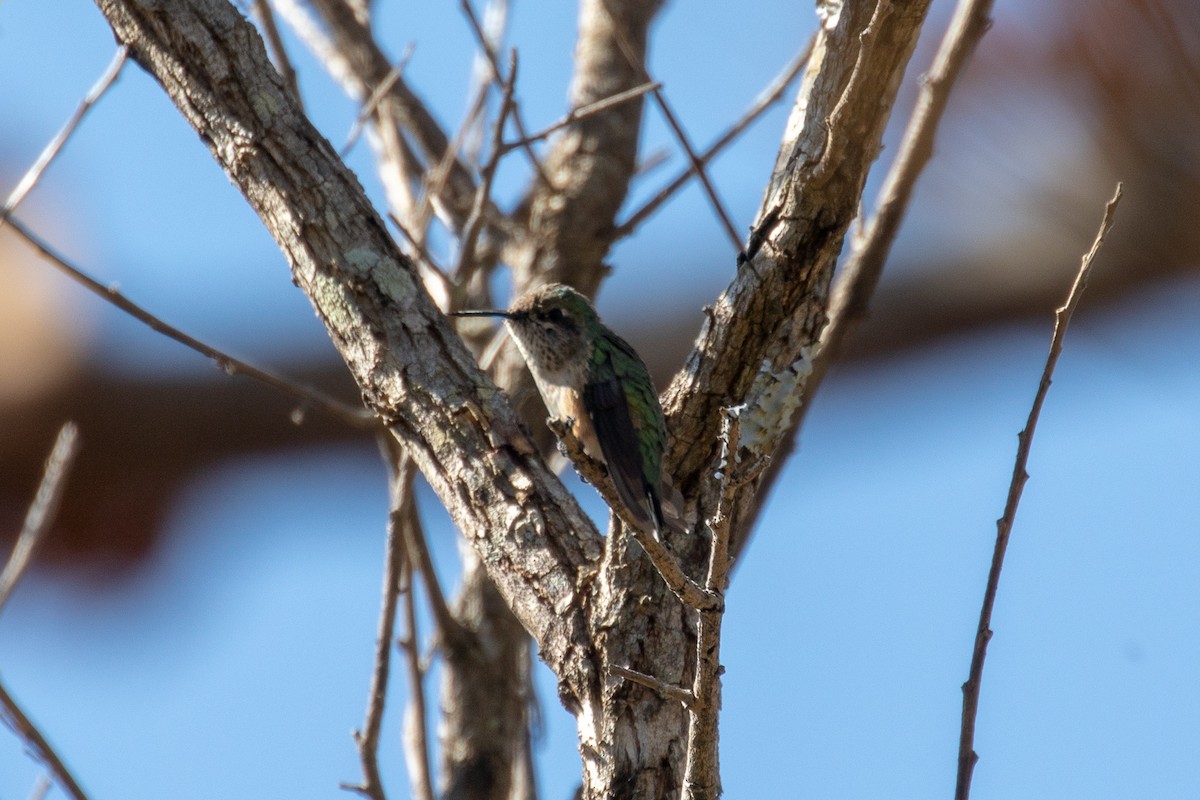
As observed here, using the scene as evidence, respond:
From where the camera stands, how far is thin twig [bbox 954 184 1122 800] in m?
1.81

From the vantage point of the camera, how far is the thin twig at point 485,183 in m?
3.70

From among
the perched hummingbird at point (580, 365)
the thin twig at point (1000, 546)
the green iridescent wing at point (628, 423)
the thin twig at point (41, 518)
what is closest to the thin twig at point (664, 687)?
the thin twig at point (1000, 546)

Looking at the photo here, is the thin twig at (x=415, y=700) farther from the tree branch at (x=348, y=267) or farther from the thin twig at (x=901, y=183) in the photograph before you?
the thin twig at (x=901, y=183)

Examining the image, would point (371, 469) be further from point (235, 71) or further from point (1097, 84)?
point (235, 71)

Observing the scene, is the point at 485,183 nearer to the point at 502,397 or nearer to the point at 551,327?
the point at 551,327

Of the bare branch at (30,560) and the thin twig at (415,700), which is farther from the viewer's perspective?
the thin twig at (415,700)

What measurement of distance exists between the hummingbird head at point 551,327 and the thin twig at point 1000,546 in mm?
2354

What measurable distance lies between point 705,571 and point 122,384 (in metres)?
6.38

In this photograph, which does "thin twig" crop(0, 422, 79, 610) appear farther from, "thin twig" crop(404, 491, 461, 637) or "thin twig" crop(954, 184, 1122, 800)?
"thin twig" crop(954, 184, 1122, 800)

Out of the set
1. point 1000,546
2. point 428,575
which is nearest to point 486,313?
point 428,575

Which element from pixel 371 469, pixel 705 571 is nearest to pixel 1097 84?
pixel 705 571

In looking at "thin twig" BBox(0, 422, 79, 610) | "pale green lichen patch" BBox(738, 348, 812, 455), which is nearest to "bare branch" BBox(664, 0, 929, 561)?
"pale green lichen patch" BBox(738, 348, 812, 455)

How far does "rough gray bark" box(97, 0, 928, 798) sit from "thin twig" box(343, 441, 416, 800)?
341mm

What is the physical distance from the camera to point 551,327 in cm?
419
